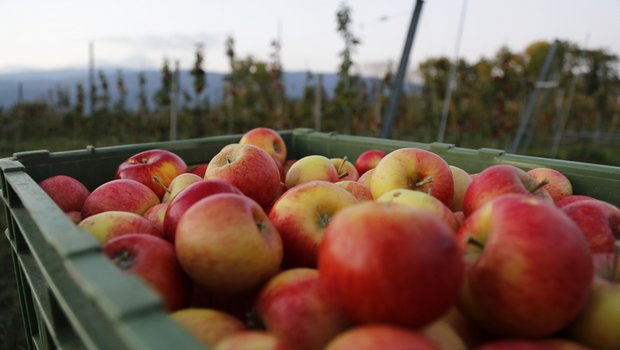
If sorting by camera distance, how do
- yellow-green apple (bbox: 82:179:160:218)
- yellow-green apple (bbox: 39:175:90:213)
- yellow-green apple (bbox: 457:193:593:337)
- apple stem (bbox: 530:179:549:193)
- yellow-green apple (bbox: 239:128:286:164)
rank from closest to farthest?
1. yellow-green apple (bbox: 457:193:593:337)
2. apple stem (bbox: 530:179:549:193)
3. yellow-green apple (bbox: 82:179:160:218)
4. yellow-green apple (bbox: 39:175:90:213)
5. yellow-green apple (bbox: 239:128:286:164)

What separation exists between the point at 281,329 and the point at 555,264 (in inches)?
19.9

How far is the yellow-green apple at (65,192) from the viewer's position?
1.68 meters

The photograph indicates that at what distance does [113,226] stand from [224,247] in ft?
1.35

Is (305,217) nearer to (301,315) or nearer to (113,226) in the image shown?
(301,315)

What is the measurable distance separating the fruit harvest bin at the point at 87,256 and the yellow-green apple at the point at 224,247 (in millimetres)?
246

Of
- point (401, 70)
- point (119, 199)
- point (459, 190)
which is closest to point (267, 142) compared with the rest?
point (119, 199)

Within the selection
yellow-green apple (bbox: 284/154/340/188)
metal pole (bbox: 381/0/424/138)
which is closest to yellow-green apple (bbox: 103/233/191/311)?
yellow-green apple (bbox: 284/154/340/188)

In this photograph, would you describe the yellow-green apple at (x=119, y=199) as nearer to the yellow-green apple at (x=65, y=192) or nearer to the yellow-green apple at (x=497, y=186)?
the yellow-green apple at (x=65, y=192)

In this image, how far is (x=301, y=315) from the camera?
871 millimetres

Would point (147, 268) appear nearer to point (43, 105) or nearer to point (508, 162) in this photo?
point (508, 162)

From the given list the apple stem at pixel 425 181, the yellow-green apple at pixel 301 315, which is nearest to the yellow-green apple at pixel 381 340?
the yellow-green apple at pixel 301 315

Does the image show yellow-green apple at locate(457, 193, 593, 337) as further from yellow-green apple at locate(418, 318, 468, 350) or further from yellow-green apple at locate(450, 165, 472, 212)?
yellow-green apple at locate(450, 165, 472, 212)

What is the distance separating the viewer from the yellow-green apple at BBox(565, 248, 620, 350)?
33.2 inches

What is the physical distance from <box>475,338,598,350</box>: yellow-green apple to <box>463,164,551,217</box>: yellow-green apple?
0.48m
